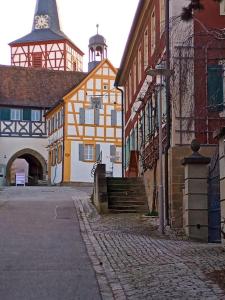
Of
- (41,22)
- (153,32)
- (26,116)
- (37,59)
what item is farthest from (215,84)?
(41,22)

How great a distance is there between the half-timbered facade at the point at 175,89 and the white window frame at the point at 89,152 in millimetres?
21859

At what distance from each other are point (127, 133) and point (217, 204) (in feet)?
64.5

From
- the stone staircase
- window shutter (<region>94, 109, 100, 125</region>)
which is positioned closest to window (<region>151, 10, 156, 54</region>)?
the stone staircase

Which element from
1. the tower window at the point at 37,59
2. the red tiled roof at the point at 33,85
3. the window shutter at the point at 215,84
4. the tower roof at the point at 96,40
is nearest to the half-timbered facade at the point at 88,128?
the red tiled roof at the point at 33,85

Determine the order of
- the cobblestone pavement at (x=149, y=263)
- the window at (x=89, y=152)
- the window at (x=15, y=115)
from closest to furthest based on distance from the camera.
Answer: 1. the cobblestone pavement at (x=149, y=263)
2. the window at (x=89, y=152)
3. the window at (x=15, y=115)

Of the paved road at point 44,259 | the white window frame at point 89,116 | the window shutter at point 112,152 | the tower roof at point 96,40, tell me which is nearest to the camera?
the paved road at point 44,259

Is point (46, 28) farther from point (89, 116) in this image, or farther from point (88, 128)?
point (88, 128)

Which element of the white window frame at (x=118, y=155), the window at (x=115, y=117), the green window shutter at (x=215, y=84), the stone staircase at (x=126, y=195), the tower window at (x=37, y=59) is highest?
the tower window at (x=37, y=59)

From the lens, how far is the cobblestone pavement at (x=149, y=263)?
27.7 ft

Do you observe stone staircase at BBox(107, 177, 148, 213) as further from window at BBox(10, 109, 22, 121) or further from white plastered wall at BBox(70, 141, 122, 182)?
window at BBox(10, 109, 22, 121)

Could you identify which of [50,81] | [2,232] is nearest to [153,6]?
[2,232]

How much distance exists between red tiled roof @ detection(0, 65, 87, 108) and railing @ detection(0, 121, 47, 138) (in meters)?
1.66

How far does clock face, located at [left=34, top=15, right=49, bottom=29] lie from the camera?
75438mm

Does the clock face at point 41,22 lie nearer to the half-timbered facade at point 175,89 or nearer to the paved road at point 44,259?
the half-timbered facade at point 175,89
